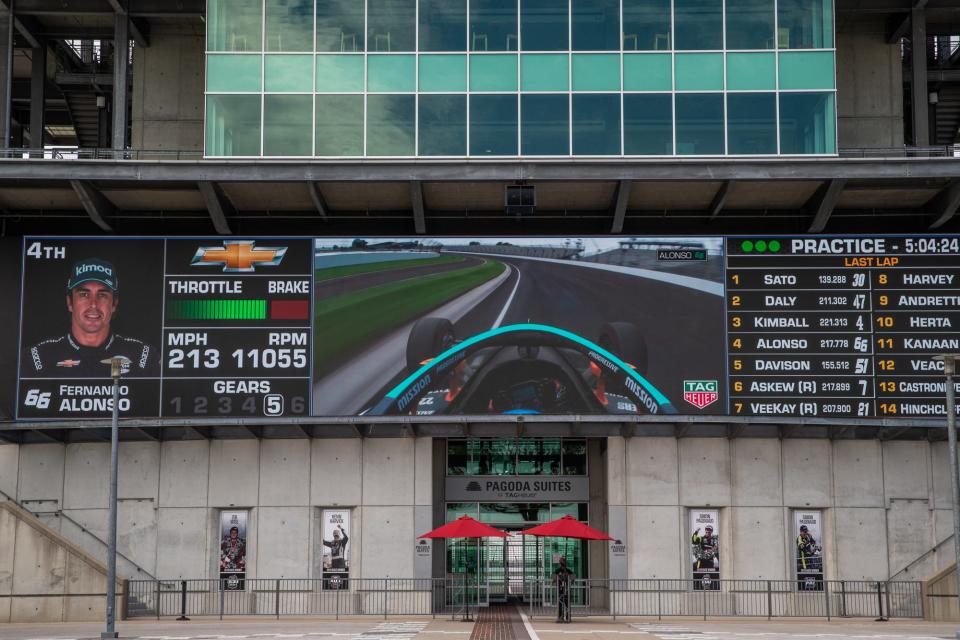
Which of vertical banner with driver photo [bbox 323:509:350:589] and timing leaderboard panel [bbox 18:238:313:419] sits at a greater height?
timing leaderboard panel [bbox 18:238:313:419]

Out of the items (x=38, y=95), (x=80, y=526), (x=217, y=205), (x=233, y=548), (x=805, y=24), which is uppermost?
(x=805, y=24)

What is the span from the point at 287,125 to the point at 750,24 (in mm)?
13163

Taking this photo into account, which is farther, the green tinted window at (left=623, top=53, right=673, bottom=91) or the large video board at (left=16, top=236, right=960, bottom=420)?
the large video board at (left=16, top=236, right=960, bottom=420)

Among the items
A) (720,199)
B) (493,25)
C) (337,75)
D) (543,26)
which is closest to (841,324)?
(720,199)

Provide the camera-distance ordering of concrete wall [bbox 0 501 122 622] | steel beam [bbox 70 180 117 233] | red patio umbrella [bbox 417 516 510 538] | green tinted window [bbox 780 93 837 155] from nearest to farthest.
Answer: concrete wall [bbox 0 501 122 622] → red patio umbrella [bbox 417 516 510 538] → green tinted window [bbox 780 93 837 155] → steel beam [bbox 70 180 117 233]

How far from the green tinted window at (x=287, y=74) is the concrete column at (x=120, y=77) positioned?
15.1 feet

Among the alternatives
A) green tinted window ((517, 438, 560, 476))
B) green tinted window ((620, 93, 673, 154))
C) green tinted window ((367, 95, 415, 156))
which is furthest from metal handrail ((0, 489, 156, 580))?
green tinted window ((620, 93, 673, 154))

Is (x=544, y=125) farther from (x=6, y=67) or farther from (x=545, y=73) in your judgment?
(x=6, y=67)

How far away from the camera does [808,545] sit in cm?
3444

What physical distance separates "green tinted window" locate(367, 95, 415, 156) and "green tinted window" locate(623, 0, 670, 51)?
6347 mm

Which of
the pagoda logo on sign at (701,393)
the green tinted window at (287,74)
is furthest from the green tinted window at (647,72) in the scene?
the green tinted window at (287,74)

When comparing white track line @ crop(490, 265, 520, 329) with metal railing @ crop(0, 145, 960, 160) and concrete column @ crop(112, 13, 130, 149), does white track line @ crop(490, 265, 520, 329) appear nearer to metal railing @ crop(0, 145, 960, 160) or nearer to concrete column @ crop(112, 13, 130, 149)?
metal railing @ crop(0, 145, 960, 160)

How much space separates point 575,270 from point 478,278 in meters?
2.78

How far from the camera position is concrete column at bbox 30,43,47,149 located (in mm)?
35812
